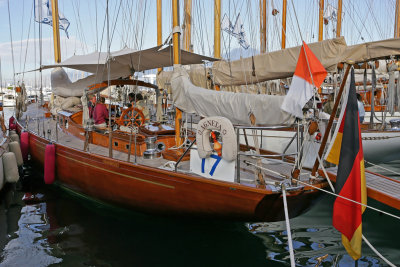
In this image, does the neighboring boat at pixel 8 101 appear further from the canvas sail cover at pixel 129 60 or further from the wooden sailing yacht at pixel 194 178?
the wooden sailing yacht at pixel 194 178

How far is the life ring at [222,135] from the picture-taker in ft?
13.8

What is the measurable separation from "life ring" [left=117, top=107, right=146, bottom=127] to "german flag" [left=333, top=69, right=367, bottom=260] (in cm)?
440

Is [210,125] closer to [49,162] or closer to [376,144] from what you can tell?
[49,162]

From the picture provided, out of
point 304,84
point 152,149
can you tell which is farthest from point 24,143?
point 304,84

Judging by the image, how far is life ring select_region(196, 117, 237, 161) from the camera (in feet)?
13.8

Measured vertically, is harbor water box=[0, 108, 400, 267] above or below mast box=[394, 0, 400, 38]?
below

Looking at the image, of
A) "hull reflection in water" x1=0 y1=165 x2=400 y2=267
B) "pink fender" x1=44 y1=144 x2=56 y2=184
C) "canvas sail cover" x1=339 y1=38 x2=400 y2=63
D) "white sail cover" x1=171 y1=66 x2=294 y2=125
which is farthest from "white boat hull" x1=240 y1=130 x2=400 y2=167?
"pink fender" x1=44 y1=144 x2=56 y2=184

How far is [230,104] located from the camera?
448 centimetres

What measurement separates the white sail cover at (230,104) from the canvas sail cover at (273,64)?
2820 mm

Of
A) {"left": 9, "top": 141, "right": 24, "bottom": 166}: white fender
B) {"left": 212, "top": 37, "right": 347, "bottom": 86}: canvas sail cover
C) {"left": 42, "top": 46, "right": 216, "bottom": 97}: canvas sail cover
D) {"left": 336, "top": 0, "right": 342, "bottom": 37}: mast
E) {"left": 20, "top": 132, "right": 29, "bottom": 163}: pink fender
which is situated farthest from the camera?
{"left": 336, "top": 0, "right": 342, "bottom": 37}: mast

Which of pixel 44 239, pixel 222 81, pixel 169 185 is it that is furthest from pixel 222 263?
pixel 222 81

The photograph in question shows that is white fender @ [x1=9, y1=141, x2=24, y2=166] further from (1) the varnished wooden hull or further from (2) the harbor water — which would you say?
(1) the varnished wooden hull

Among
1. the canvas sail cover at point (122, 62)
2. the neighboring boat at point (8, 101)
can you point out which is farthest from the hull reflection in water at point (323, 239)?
the neighboring boat at point (8, 101)

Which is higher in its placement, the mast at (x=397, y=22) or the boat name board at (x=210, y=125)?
the mast at (x=397, y=22)
